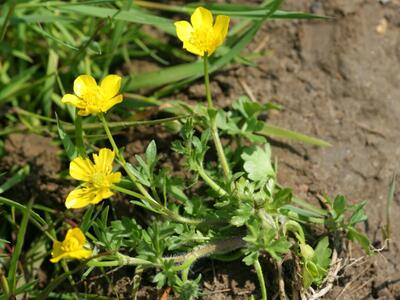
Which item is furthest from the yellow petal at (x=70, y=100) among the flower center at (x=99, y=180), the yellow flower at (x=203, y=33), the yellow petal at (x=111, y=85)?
the yellow flower at (x=203, y=33)

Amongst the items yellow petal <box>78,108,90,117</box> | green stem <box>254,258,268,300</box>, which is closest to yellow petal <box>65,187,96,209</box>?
yellow petal <box>78,108,90,117</box>

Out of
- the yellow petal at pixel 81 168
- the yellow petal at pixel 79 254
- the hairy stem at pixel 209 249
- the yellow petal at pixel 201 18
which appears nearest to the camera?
the yellow petal at pixel 79 254

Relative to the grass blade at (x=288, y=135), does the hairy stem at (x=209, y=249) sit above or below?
below

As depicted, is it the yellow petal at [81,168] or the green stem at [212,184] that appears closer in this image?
the yellow petal at [81,168]

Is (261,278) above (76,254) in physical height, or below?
below

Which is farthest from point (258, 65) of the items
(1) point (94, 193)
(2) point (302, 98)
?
(1) point (94, 193)

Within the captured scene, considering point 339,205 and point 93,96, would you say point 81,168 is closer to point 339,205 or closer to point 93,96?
point 93,96

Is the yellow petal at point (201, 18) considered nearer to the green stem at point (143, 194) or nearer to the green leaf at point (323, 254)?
the green stem at point (143, 194)

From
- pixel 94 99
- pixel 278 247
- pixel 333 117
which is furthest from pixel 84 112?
pixel 333 117
